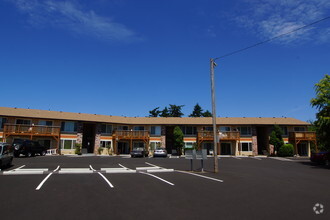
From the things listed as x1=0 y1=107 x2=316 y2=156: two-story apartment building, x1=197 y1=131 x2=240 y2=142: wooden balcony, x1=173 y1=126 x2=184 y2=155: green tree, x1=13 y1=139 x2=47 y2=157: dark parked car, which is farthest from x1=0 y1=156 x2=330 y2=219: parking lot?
x1=197 y1=131 x2=240 y2=142: wooden balcony

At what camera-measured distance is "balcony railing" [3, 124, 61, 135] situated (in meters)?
32.2

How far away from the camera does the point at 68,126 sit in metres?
36.8

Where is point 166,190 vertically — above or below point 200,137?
below

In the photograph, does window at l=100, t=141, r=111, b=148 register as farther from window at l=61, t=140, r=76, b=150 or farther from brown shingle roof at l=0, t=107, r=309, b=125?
window at l=61, t=140, r=76, b=150

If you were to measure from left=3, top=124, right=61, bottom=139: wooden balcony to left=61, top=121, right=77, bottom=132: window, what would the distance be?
1.68 meters

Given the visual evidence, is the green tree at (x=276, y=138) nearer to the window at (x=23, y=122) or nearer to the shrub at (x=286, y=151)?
the shrub at (x=286, y=151)

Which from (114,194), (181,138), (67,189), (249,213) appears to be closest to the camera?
(249,213)

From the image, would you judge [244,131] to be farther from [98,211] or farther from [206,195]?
[98,211]

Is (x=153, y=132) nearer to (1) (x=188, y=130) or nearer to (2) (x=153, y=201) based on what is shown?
(1) (x=188, y=130)

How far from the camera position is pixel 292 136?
1519 inches

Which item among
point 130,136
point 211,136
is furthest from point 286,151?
point 130,136

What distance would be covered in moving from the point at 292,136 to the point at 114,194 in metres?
38.0

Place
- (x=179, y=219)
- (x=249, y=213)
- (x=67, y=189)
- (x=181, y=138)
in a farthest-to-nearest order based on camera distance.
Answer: (x=181, y=138) → (x=67, y=189) → (x=249, y=213) → (x=179, y=219)

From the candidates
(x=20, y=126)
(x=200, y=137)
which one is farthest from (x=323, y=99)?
(x=20, y=126)
